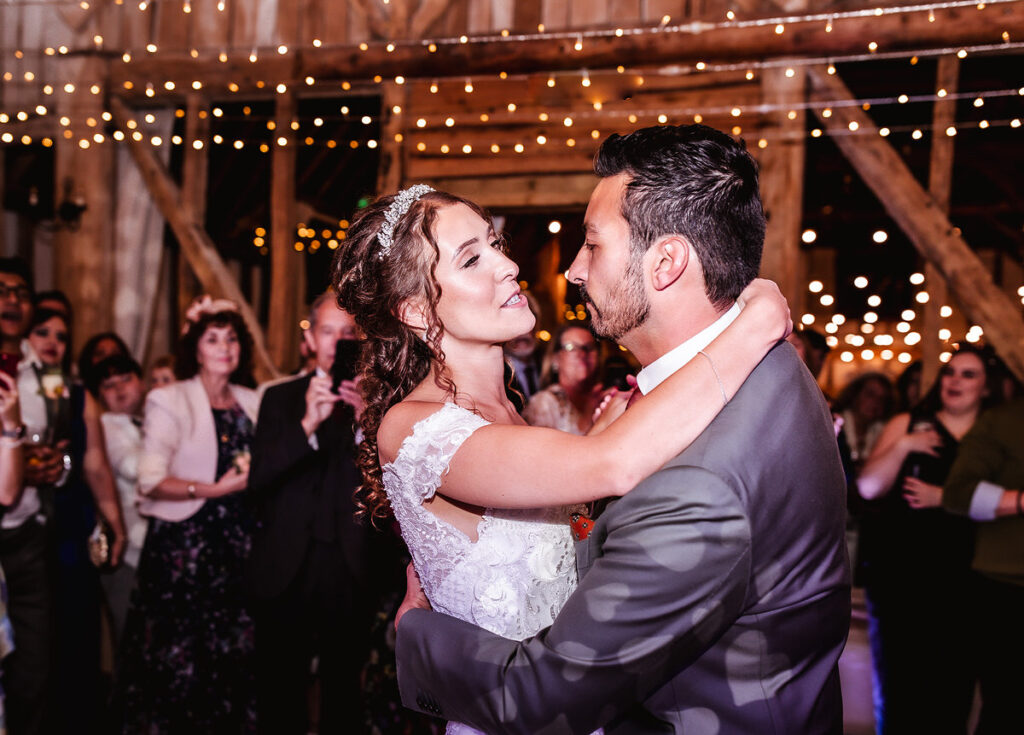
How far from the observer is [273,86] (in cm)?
619

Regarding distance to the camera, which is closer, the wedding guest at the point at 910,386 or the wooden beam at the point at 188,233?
the wedding guest at the point at 910,386

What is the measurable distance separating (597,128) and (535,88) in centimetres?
53

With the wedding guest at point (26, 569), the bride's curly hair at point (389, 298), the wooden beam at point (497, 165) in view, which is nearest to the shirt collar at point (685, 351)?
the bride's curly hair at point (389, 298)

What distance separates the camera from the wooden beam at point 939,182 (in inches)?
204

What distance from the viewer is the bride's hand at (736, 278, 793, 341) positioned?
1213 mm

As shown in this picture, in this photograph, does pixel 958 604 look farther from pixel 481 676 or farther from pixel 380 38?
pixel 380 38

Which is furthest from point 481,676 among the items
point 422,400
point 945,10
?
point 945,10

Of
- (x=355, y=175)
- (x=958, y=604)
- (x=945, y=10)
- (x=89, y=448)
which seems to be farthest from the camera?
(x=355, y=175)

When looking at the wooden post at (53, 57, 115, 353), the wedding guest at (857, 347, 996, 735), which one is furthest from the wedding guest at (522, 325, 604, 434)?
the wooden post at (53, 57, 115, 353)

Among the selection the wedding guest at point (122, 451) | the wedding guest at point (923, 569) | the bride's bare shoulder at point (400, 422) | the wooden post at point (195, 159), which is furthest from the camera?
the wooden post at point (195, 159)

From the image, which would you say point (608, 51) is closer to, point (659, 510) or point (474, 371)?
point (474, 371)

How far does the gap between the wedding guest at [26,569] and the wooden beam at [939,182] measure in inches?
191

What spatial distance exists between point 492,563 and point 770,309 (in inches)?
28.8

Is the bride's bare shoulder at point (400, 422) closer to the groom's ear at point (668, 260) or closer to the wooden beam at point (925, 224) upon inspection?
the groom's ear at point (668, 260)
